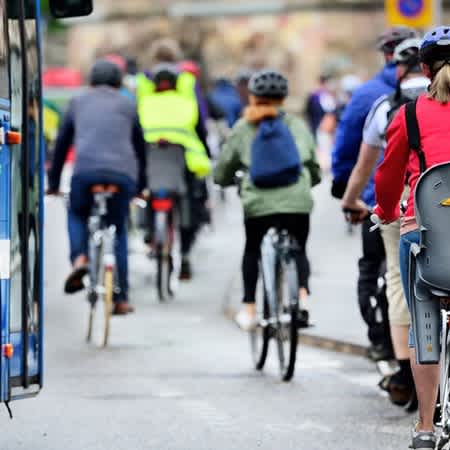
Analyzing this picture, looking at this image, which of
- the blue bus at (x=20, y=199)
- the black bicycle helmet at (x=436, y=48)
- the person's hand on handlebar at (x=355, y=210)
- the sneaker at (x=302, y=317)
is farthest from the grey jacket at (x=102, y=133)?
the black bicycle helmet at (x=436, y=48)

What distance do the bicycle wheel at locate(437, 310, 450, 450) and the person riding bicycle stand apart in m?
8.09

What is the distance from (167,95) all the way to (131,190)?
8.46 ft

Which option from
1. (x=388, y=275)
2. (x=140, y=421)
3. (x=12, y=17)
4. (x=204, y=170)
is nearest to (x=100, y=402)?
(x=140, y=421)

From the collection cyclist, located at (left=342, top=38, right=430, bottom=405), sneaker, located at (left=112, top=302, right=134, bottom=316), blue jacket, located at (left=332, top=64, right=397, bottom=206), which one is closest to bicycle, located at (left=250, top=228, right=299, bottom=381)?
blue jacket, located at (left=332, top=64, right=397, bottom=206)

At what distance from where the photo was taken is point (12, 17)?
7.06 m

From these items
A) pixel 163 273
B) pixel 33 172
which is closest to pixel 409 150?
pixel 33 172

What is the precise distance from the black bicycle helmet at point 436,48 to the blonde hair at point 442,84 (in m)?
0.03

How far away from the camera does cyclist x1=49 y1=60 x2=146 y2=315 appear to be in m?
12.4

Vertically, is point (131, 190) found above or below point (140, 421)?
above

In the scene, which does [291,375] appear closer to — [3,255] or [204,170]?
[3,255]

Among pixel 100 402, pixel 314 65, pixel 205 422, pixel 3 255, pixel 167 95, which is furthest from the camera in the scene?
pixel 314 65

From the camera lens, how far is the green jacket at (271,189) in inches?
410

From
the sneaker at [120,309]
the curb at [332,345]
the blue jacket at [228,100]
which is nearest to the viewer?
the curb at [332,345]

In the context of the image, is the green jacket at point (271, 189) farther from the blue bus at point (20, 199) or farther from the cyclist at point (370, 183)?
the blue bus at point (20, 199)
